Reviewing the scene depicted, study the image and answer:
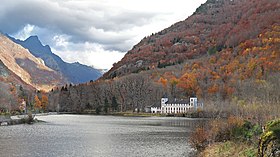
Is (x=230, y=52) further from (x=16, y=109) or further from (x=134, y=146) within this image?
(x=134, y=146)

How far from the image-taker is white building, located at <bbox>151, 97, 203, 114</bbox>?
143500 millimetres

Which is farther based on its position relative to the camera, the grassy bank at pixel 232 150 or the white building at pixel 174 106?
the white building at pixel 174 106

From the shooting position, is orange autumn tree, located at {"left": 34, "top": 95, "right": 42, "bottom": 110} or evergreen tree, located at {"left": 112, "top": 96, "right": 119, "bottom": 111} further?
orange autumn tree, located at {"left": 34, "top": 95, "right": 42, "bottom": 110}

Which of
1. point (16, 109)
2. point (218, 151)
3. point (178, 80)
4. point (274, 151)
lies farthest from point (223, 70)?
point (274, 151)

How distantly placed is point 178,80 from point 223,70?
20.3 m

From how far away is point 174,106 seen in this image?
14762cm

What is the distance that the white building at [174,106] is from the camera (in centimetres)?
14350

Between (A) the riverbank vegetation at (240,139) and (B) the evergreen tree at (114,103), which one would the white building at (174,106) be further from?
(A) the riverbank vegetation at (240,139)

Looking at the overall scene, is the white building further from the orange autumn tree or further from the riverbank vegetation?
the riverbank vegetation

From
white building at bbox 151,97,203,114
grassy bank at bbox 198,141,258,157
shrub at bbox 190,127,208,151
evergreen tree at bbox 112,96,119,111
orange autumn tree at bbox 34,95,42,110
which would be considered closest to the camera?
grassy bank at bbox 198,141,258,157

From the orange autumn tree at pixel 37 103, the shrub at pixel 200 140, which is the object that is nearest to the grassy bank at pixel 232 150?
the shrub at pixel 200 140

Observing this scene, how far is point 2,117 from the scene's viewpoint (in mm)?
86062

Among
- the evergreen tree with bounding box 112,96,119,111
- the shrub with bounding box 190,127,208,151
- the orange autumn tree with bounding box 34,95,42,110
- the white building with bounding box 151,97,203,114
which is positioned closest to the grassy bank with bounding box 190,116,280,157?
the shrub with bounding box 190,127,208,151

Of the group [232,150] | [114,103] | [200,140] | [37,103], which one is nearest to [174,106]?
[114,103]
